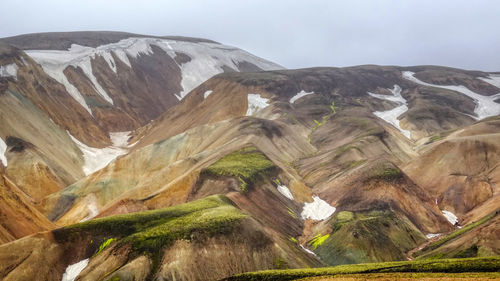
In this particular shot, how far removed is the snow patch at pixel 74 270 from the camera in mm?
34391

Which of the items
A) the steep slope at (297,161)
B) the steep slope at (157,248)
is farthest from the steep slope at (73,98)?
the steep slope at (157,248)

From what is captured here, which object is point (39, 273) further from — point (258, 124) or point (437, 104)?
point (437, 104)

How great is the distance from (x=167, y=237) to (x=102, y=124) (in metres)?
102

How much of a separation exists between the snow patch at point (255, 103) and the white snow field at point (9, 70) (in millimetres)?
54816

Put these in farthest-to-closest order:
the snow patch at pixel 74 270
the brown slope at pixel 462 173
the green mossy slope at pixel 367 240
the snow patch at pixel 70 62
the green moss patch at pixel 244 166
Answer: the snow patch at pixel 70 62 → the brown slope at pixel 462 173 → the green moss patch at pixel 244 166 → the green mossy slope at pixel 367 240 → the snow patch at pixel 74 270

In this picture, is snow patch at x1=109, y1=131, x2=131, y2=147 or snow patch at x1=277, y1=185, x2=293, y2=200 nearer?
snow patch at x1=277, y1=185, x2=293, y2=200

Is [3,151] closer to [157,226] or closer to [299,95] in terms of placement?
[157,226]

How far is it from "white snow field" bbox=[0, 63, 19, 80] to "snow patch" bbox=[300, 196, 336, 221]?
253 ft

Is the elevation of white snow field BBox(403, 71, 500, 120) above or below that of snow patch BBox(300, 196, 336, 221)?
below

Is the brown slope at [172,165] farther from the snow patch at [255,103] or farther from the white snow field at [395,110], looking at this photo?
the white snow field at [395,110]


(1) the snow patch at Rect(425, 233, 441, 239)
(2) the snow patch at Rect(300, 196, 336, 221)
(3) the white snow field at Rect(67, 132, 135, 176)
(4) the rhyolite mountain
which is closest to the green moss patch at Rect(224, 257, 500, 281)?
(4) the rhyolite mountain

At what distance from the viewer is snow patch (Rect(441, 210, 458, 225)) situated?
6303 centimetres

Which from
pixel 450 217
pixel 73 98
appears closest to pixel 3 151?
pixel 73 98

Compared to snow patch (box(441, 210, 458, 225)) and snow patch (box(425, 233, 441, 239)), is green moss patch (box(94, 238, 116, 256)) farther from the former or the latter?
snow patch (box(441, 210, 458, 225))
